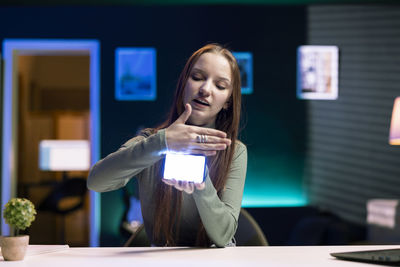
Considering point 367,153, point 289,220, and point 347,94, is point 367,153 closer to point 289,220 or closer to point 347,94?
point 347,94

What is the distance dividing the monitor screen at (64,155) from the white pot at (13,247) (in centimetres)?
543

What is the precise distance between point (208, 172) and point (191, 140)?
0.26 meters

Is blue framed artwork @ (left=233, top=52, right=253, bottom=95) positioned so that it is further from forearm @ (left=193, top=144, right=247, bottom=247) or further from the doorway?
forearm @ (left=193, top=144, right=247, bottom=247)

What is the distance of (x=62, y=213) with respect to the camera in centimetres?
632

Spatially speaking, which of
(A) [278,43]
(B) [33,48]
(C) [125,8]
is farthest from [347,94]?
(B) [33,48]

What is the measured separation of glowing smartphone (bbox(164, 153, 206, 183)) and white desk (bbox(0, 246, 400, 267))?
0.23m

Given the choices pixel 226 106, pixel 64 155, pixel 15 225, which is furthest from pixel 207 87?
pixel 64 155

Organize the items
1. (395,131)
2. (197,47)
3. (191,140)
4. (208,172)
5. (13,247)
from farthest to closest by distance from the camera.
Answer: (197,47)
(395,131)
(208,172)
(191,140)
(13,247)

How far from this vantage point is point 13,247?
1.42 meters

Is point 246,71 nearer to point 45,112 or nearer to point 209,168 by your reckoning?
point 209,168

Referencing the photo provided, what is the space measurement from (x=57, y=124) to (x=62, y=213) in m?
3.06

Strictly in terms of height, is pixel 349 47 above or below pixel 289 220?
above

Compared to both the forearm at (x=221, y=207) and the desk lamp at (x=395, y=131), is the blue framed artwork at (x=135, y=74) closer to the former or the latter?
the desk lamp at (x=395, y=131)

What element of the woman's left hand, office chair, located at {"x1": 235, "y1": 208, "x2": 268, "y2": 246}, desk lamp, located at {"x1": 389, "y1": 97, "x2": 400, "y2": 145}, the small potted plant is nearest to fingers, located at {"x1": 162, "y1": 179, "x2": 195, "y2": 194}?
the woman's left hand
